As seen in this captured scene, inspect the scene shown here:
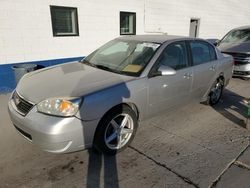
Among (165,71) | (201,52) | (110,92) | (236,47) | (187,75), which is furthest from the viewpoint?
(236,47)

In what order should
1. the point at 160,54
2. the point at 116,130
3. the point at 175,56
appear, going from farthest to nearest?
the point at 175,56 → the point at 160,54 → the point at 116,130

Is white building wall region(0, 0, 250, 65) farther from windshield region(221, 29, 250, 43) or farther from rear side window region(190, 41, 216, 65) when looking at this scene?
rear side window region(190, 41, 216, 65)

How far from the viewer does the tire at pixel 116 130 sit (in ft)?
9.09

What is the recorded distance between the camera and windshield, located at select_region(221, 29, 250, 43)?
7.97 metres

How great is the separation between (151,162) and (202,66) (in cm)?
222

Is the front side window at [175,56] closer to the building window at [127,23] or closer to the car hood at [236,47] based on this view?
the car hood at [236,47]

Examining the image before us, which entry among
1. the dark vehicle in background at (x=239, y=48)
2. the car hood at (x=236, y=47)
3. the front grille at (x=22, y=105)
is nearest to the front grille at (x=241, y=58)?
the dark vehicle in background at (x=239, y=48)

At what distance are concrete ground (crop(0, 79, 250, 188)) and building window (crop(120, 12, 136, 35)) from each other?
5315 millimetres

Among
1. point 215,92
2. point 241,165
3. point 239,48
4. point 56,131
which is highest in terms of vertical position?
point 239,48

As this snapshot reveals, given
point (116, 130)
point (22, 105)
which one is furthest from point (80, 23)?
point (116, 130)

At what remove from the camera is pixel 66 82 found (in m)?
2.92

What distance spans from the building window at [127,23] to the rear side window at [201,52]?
437cm

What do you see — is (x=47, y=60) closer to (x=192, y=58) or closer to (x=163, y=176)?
(x=192, y=58)

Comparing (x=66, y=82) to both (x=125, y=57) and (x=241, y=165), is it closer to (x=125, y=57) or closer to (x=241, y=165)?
(x=125, y=57)
